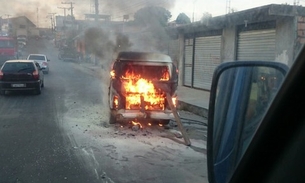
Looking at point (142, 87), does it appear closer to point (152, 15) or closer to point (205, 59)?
point (205, 59)

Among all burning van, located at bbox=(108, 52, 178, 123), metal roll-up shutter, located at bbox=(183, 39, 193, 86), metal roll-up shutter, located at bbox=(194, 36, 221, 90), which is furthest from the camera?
metal roll-up shutter, located at bbox=(183, 39, 193, 86)

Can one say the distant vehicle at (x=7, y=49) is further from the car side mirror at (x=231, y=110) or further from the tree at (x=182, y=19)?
the car side mirror at (x=231, y=110)

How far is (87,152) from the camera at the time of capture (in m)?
6.16

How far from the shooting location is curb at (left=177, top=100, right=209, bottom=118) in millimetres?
10530

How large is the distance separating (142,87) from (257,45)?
5364mm

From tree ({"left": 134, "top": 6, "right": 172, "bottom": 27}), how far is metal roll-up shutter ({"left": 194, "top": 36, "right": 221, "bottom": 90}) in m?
4.75

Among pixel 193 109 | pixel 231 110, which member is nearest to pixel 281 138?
pixel 231 110

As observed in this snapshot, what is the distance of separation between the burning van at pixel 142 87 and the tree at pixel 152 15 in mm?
12242

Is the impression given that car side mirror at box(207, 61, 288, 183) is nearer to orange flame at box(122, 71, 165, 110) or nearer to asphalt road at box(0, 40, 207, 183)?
asphalt road at box(0, 40, 207, 183)

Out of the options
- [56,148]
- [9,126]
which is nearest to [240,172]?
[56,148]

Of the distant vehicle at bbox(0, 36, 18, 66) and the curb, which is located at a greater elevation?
the distant vehicle at bbox(0, 36, 18, 66)

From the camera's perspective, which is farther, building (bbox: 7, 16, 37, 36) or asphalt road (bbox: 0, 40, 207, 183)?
building (bbox: 7, 16, 37, 36)

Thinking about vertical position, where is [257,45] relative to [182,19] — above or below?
below

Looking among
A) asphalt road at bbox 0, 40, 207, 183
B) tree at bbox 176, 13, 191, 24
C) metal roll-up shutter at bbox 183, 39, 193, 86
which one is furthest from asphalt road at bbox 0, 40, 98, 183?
tree at bbox 176, 13, 191, 24
